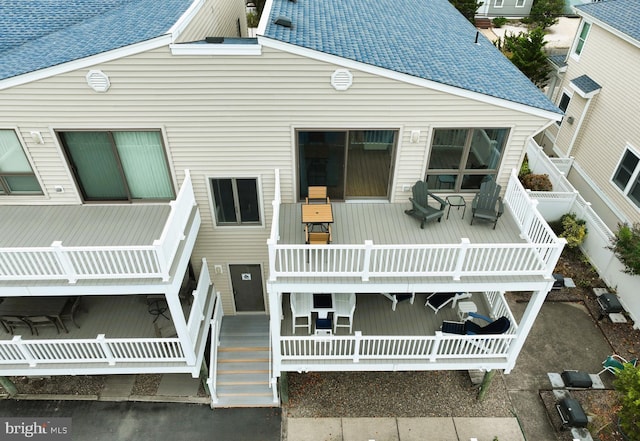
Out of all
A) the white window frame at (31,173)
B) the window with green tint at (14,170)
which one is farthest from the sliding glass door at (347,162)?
the window with green tint at (14,170)

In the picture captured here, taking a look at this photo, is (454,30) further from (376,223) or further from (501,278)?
(501,278)

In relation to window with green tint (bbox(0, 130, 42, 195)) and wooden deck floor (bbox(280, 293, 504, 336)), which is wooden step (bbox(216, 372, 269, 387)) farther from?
window with green tint (bbox(0, 130, 42, 195))

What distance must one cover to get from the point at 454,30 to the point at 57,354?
49.4ft

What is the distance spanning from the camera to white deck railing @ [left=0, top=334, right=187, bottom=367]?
995 centimetres

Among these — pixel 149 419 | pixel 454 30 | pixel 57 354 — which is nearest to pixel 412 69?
pixel 454 30

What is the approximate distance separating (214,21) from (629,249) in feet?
51.8

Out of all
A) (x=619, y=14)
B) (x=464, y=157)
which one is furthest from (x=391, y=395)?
(x=619, y=14)

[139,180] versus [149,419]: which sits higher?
[139,180]

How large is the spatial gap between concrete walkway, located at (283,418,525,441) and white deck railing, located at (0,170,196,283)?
636 centimetres

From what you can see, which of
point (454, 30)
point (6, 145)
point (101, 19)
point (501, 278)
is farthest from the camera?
point (454, 30)

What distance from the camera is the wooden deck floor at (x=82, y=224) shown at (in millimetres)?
10094

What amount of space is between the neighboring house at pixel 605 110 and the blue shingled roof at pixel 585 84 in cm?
4

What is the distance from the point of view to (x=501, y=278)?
30.6 feet

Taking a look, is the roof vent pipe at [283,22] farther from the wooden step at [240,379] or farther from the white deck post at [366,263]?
the wooden step at [240,379]
